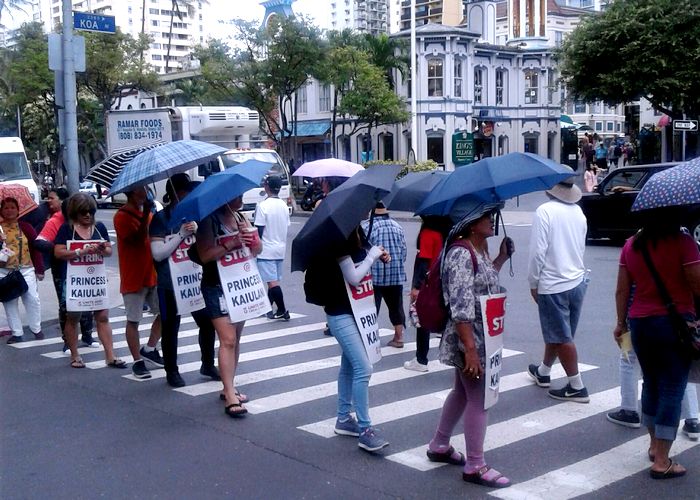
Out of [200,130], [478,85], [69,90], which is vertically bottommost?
[200,130]

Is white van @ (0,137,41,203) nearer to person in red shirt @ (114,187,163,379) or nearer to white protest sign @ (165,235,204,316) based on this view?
person in red shirt @ (114,187,163,379)

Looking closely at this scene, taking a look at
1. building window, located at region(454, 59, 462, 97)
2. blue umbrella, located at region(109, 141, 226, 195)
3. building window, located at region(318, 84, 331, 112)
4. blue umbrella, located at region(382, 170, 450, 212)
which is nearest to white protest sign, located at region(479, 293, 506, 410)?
blue umbrella, located at region(382, 170, 450, 212)

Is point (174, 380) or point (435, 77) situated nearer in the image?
point (174, 380)

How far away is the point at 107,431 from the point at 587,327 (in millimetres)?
5740

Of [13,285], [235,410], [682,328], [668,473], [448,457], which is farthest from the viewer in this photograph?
[13,285]

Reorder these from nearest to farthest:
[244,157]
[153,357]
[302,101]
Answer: [153,357], [244,157], [302,101]

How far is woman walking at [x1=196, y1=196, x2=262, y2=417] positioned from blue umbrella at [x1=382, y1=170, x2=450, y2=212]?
126 centimetres

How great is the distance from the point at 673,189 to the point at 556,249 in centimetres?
187

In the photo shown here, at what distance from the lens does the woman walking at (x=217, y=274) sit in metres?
6.57

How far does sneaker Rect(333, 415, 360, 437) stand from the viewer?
19.8 feet

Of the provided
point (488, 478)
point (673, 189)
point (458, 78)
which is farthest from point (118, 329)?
point (458, 78)

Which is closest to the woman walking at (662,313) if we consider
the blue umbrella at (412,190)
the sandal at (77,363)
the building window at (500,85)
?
the blue umbrella at (412,190)

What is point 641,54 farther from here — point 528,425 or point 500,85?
point 528,425

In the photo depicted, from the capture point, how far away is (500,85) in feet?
154
